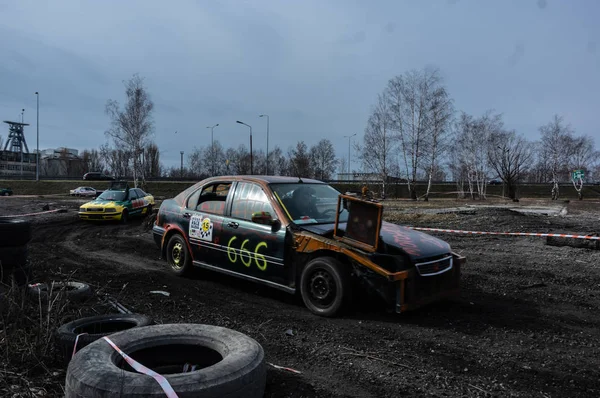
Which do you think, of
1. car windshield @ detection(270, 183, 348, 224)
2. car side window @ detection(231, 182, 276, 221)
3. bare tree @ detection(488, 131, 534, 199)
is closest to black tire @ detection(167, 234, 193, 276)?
car side window @ detection(231, 182, 276, 221)

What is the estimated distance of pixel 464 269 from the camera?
292 inches

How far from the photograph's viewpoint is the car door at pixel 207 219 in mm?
6262

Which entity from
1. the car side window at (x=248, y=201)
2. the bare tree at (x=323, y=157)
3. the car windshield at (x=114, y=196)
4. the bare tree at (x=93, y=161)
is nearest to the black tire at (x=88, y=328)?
the car side window at (x=248, y=201)

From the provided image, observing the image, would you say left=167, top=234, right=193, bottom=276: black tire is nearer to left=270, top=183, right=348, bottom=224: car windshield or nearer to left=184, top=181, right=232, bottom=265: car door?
left=184, top=181, right=232, bottom=265: car door

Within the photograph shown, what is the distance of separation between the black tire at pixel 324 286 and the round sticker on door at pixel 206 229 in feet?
6.18

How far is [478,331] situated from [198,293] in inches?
141

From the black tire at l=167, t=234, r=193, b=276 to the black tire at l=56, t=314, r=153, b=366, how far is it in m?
2.83

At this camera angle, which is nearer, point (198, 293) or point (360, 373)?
point (360, 373)

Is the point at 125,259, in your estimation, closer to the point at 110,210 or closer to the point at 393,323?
the point at 393,323

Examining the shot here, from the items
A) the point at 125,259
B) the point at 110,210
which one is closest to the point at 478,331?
the point at 125,259

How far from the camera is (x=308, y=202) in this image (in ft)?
19.4

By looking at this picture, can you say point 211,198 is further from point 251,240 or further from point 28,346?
point 28,346

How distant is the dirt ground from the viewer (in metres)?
3.28

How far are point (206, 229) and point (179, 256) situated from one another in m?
0.89
